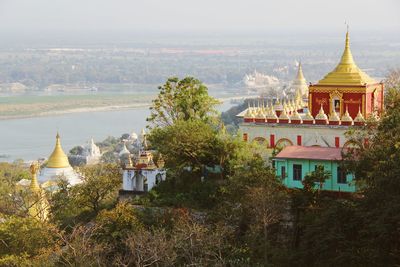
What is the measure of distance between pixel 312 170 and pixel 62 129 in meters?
48.7

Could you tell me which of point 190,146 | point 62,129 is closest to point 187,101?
point 190,146

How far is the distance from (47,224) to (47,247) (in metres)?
0.95

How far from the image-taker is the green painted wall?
49.4 feet

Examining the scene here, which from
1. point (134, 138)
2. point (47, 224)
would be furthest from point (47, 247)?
point (134, 138)

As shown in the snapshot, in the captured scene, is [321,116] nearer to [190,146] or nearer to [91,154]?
[190,146]

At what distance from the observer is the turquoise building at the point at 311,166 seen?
15086 millimetres

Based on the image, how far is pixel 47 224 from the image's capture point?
52.2 feet

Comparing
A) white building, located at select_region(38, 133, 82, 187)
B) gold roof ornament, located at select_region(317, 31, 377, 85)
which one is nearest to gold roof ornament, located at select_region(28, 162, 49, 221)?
white building, located at select_region(38, 133, 82, 187)

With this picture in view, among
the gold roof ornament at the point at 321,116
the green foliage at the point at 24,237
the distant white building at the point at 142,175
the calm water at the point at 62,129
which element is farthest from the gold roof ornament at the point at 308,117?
the calm water at the point at 62,129

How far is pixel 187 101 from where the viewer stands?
18.1 metres

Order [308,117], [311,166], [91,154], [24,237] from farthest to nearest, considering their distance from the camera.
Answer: [91,154] < [308,117] < [311,166] < [24,237]

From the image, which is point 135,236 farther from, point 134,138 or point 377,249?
point 134,138

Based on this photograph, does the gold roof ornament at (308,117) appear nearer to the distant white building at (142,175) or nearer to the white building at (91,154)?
the distant white building at (142,175)

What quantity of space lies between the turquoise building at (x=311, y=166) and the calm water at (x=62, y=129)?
33.1m
